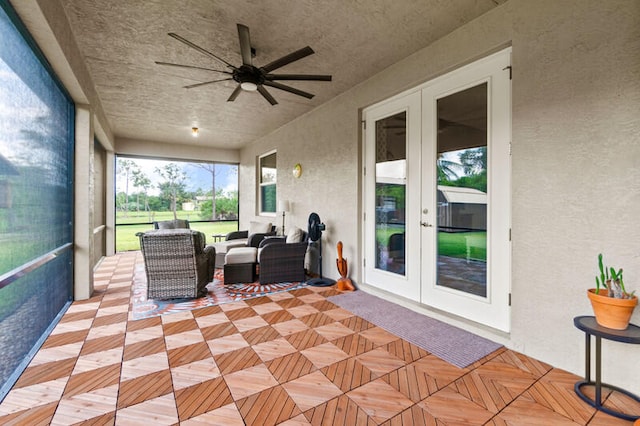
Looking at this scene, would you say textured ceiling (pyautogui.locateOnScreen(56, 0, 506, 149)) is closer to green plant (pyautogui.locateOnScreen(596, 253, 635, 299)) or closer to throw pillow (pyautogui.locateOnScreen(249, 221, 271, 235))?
green plant (pyautogui.locateOnScreen(596, 253, 635, 299))

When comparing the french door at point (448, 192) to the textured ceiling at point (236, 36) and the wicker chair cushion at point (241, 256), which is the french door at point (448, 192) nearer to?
the textured ceiling at point (236, 36)

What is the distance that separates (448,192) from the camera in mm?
3109

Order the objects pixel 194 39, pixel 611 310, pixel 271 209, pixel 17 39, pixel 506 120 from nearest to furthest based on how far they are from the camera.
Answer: pixel 611 310
pixel 17 39
pixel 506 120
pixel 194 39
pixel 271 209

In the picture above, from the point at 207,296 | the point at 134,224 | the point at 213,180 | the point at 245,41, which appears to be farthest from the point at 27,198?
the point at 213,180

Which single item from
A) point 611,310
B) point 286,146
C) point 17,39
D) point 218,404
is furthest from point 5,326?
point 286,146

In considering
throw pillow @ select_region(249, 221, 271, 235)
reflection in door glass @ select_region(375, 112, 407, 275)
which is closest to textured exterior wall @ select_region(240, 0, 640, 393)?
reflection in door glass @ select_region(375, 112, 407, 275)

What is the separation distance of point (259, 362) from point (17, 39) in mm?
3089

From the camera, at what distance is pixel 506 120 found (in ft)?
8.50

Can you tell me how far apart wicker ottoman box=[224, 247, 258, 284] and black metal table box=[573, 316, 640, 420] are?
388 centimetres

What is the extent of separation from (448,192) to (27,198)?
393 cm

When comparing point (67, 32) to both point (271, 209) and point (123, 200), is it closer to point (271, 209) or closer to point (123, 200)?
point (271, 209)

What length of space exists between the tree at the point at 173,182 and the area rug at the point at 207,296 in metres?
3.86

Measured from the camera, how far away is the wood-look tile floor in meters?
1.70

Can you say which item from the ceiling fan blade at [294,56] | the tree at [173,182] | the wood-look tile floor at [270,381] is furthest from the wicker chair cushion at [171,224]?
the ceiling fan blade at [294,56]
